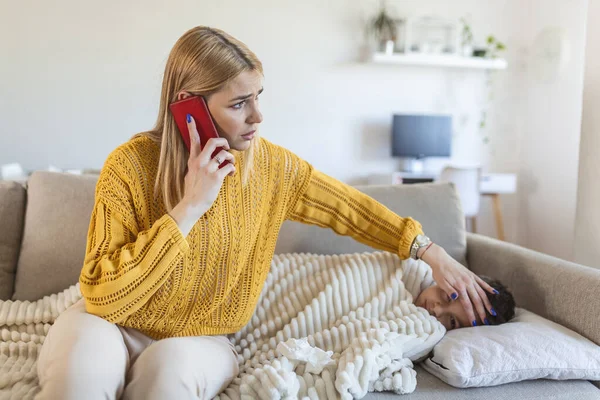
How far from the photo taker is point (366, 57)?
4676mm

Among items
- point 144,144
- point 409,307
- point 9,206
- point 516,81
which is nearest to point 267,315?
point 409,307

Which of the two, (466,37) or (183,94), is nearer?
(183,94)

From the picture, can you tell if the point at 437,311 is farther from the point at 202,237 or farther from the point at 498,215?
the point at 498,215

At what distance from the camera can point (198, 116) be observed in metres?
1.23

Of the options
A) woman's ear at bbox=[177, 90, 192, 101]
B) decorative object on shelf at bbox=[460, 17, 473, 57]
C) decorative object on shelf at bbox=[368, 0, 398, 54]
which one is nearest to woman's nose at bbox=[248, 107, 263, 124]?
woman's ear at bbox=[177, 90, 192, 101]

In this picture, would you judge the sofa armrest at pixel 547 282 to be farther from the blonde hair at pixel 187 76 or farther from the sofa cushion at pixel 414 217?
the blonde hair at pixel 187 76

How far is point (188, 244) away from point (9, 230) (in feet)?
2.45

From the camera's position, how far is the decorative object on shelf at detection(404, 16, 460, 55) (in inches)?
185

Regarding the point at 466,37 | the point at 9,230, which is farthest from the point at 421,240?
the point at 466,37

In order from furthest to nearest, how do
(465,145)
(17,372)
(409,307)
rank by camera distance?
1. (465,145)
2. (409,307)
3. (17,372)

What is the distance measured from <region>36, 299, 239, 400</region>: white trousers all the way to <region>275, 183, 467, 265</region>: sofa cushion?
2.02 ft

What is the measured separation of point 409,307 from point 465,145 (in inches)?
149

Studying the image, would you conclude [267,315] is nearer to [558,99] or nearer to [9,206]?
[9,206]

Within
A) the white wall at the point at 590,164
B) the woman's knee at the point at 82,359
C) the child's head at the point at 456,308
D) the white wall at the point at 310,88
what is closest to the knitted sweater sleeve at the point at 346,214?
the child's head at the point at 456,308
